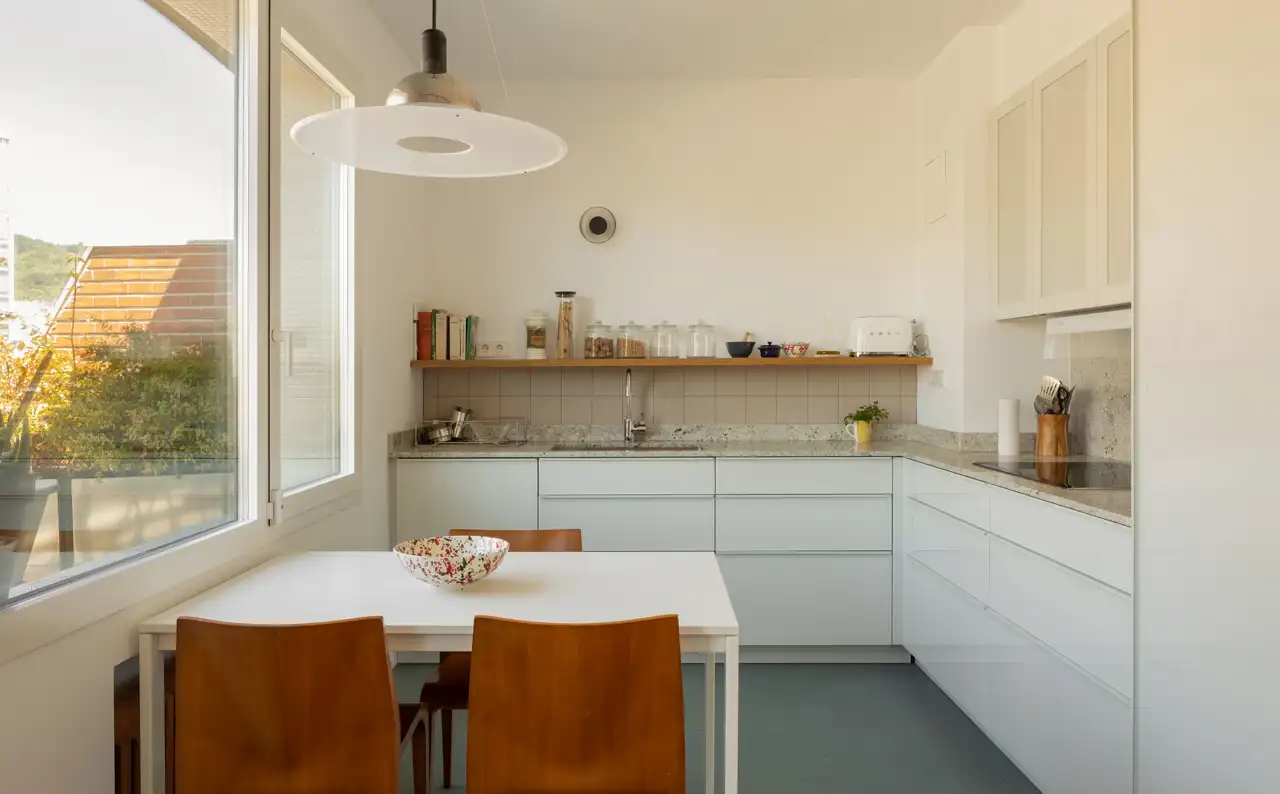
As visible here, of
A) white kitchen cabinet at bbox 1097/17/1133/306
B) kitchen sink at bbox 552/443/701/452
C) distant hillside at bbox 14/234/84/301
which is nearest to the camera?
distant hillside at bbox 14/234/84/301

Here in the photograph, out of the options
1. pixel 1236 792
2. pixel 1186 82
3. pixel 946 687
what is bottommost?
pixel 946 687

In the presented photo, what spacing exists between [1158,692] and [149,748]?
2159mm

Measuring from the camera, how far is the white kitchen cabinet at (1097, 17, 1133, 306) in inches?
97.6

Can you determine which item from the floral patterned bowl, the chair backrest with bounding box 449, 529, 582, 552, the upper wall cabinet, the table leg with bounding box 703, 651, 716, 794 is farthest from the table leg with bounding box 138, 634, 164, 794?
the upper wall cabinet

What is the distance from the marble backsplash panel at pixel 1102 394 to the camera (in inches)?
115

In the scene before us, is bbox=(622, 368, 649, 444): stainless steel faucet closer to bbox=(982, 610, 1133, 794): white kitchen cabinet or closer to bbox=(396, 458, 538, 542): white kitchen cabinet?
bbox=(396, 458, 538, 542): white kitchen cabinet

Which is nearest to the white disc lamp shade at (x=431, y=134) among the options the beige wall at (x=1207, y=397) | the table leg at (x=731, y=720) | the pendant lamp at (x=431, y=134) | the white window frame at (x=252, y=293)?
the pendant lamp at (x=431, y=134)

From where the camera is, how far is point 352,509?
3141 millimetres

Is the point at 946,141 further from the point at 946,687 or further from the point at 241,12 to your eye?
the point at 241,12

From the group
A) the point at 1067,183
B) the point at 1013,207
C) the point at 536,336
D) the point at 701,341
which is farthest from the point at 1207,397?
the point at 536,336

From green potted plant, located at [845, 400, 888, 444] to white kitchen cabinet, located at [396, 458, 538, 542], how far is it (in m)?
1.62

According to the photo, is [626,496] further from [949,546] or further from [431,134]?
[431,134]

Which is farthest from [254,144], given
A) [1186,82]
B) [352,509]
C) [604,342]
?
[1186,82]

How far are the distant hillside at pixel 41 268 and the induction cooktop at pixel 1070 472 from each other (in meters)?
2.53
